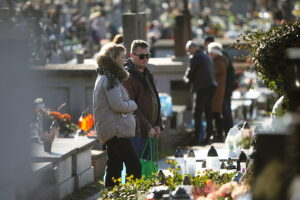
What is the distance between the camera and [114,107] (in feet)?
27.8

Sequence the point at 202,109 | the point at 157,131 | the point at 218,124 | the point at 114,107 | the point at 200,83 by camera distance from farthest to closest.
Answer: the point at 218,124
the point at 202,109
the point at 200,83
the point at 157,131
the point at 114,107

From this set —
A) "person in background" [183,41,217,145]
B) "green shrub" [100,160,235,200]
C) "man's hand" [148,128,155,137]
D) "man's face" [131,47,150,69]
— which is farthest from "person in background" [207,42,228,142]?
"green shrub" [100,160,235,200]

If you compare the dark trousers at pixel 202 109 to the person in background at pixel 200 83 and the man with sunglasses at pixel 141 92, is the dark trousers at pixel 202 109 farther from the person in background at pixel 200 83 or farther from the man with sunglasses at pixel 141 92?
the man with sunglasses at pixel 141 92

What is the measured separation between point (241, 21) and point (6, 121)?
31.4m

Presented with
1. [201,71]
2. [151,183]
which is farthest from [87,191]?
[201,71]

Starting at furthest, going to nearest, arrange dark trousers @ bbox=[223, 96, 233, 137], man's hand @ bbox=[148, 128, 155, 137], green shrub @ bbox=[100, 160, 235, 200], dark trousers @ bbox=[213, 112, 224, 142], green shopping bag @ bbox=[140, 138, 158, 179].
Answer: dark trousers @ bbox=[223, 96, 233, 137]
dark trousers @ bbox=[213, 112, 224, 142]
man's hand @ bbox=[148, 128, 155, 137]
green shopping bag @ bbox=[140, 138, 158, 179]
green shrub @ bbox=[100, 160, 235, 200]

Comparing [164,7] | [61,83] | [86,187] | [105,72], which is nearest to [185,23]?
[61,83]

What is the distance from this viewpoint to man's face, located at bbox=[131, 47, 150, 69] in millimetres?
9234

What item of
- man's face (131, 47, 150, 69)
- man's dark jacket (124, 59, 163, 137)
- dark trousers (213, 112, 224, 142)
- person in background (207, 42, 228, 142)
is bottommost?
dark trousers (213, 112, 224, 142)

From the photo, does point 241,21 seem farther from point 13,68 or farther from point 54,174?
point 13,68

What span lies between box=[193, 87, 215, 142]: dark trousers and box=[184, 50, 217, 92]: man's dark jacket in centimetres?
13

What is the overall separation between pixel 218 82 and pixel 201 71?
690mm

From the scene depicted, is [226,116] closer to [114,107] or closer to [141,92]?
[141,92]

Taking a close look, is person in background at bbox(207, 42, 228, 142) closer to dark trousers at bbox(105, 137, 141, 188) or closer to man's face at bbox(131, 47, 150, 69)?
man's face at bbox(131, 47, 150, 69)
